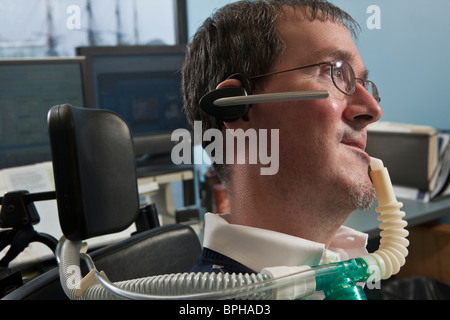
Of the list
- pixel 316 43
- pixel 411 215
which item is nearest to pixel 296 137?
pixel 316 43

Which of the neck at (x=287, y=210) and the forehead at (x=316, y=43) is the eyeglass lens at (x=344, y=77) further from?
the neck at (x=287, y=210)

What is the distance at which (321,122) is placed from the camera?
66 centimetres

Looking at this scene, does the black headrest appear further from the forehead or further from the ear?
the forehead

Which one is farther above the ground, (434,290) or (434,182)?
(434,182)

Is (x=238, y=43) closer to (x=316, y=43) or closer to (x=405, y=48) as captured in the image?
(x=316, y=43)

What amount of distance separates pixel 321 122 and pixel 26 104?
1250 millimetres

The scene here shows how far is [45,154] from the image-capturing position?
1.63m

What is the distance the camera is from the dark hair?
73 centimetres

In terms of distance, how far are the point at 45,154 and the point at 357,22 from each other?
1.24 metres

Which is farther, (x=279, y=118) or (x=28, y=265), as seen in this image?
(x=28, y=265)

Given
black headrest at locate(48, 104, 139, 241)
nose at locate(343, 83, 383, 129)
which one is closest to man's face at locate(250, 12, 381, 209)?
nose at locate(343, 83, 383, 129)
